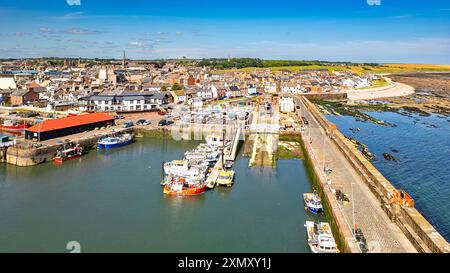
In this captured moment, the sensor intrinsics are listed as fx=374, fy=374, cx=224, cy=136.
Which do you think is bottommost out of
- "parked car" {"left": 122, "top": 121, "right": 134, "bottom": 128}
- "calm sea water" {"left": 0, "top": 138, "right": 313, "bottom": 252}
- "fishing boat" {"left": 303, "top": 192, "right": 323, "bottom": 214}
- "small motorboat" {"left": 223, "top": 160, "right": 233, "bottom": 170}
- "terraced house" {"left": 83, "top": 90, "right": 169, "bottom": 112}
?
"calm sea water" {"left": 0, "top": 138, "right": 313, "bottom": 252}

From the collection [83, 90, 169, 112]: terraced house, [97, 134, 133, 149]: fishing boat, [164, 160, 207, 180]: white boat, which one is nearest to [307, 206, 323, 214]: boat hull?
[164, 160, 207, 180]: white boat

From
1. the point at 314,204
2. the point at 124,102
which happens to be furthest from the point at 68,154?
the point at 124,102

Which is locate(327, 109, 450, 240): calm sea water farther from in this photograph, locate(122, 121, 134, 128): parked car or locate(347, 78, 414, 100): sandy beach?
locate(347, 78, 414, 100): sandy beach

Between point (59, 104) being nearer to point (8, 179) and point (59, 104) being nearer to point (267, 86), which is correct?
point (8, 179)

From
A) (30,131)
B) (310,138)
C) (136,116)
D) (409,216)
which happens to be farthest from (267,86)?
(409,216)

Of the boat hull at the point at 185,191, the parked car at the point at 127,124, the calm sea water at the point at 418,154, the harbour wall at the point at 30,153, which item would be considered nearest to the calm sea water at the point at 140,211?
the boat hull at the point at 185,191

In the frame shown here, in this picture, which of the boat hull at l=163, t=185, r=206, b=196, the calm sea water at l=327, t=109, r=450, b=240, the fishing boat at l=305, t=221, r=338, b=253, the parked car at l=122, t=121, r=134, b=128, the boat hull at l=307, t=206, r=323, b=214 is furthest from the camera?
the parked car at l=122, t=121, r=134, b=128
